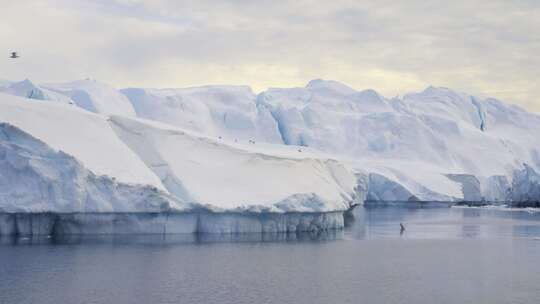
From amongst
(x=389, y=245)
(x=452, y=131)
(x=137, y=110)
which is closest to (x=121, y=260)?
(x=389, y=245)

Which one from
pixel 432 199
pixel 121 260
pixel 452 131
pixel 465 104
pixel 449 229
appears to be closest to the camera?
pixel 121 260

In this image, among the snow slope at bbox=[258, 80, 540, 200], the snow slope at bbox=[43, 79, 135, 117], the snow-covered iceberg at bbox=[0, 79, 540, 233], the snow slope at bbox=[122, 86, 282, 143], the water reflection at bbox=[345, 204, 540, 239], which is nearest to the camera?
the snow-covered iceberg at bbox=[0, 79, 540, 233]

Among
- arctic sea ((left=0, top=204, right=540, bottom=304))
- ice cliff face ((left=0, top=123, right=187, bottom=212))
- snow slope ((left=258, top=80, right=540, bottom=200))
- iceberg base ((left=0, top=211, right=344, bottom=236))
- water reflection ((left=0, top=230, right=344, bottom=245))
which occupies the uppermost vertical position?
snow slope ((left=258, top=80, right=540, bottom=200))

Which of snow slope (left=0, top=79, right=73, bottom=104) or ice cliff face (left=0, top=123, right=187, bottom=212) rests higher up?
snow slope (left=0, top=79, right=73, bottom=104)

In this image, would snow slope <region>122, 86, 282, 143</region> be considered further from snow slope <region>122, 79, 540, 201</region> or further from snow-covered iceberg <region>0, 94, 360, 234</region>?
snow-covered iceberg <region>0, 94, 360, 234</region>

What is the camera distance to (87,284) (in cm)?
1759

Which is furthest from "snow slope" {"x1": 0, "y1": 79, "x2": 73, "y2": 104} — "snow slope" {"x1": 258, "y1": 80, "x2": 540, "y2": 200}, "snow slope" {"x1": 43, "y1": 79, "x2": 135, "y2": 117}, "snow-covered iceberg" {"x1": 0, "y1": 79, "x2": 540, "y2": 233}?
"snow slope" {"x1": 258, "y1": 80, "x2": 540, "y2": 200}

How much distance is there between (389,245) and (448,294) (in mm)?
10065

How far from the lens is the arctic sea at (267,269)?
17031 mm

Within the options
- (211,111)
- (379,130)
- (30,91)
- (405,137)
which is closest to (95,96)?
(30,91)

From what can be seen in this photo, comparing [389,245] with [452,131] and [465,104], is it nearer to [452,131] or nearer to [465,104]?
[452,131]

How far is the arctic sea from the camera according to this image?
17031 millimetres

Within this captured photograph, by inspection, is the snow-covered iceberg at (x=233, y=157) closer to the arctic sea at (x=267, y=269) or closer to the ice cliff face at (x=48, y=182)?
the ice cliff face at (x=48, y=182)

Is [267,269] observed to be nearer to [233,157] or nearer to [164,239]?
[164,239]
